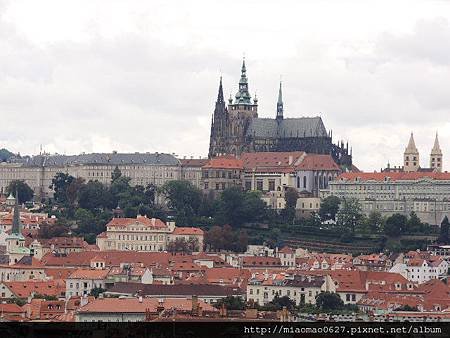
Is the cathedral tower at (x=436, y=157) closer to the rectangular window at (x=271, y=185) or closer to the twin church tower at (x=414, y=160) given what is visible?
the twin church tower at (x=414, y=160)

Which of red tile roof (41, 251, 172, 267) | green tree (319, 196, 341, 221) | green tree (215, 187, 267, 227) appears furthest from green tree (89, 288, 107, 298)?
green tree (319, 196, 341, 221)

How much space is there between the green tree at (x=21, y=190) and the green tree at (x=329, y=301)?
58.5m

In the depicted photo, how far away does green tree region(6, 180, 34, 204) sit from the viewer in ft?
488

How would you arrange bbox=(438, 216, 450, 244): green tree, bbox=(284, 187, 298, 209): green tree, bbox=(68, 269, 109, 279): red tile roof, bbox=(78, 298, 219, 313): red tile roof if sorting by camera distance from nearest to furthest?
bbox=(78, 298, 219, 313): red tile roof
bbox=(68, 269, 109, 279): red tile roof
bbox=(438, 216, 450, 244): green tree
bbox=(284, 187, 298, 209): green tree

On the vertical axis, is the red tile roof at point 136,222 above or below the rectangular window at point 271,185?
below

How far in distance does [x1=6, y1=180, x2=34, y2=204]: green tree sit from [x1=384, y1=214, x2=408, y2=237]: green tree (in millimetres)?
30151

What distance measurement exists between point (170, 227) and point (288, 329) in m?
82.0

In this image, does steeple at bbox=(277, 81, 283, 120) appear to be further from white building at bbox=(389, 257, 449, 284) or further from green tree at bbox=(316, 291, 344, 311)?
green tree at bbox=(316, 291, 344, 311)

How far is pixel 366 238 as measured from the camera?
12638cm

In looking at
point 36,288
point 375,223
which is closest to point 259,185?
point 375,223

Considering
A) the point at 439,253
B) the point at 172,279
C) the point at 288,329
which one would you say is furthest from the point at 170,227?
the point at 288,329

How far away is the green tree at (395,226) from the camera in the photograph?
12588 cm

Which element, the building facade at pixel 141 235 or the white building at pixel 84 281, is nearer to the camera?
the white building at pixel 84 281

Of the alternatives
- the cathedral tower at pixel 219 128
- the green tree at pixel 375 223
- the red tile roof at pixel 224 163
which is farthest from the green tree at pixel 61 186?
the green tree at pixel 375 223
